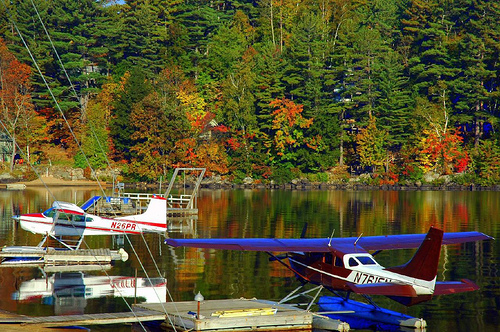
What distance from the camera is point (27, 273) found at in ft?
86.4

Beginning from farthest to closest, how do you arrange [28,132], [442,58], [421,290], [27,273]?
[442,58] → [28,132] → [27,273] → [421,290]

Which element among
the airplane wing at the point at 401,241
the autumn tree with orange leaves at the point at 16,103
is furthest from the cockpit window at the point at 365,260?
the autumn tree with orange leaves at the point at 16,103

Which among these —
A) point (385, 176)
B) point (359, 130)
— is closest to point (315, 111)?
point (359, 130)

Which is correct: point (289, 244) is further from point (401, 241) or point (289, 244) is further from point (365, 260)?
point (401, 241)

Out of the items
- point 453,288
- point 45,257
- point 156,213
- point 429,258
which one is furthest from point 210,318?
point 156,213

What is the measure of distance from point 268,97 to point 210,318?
74913mm

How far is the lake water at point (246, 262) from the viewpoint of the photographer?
21719 millimetres

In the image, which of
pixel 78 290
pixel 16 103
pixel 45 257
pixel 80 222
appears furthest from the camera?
pixel 16 103

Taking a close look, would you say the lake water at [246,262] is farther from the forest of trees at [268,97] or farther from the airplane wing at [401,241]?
the forest of trees at [268,97]

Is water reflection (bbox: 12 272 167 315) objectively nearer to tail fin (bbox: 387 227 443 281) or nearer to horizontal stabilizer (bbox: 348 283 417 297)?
horizontal stabilizer (bbox: 348 283 417 297)

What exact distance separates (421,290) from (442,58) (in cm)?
7968

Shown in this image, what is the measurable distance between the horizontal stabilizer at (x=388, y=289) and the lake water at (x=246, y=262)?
110 inches

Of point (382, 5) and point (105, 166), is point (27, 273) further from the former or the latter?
point (382, 5)

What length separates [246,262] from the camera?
1211 inches
